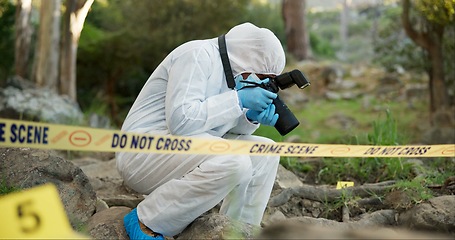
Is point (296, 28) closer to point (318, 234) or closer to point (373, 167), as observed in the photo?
point (373, 167)

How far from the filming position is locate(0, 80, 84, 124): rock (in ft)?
29.0

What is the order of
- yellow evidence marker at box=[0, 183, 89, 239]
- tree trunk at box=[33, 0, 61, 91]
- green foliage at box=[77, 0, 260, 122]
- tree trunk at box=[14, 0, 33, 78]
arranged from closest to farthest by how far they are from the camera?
1. yellow evidence marker at box=[0, 183, 89, 239]
2. tree trunk at box=[33, 0, 61, 91]
3. tree trunk at box=[14, 0, 33, 78]
4. green foliage at box=[77, 0, 260, 122]

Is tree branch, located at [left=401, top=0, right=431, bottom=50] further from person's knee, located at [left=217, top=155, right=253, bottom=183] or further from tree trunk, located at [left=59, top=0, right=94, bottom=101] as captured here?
person's knee, located at [left=217, top=155, right=253, bottom=183]

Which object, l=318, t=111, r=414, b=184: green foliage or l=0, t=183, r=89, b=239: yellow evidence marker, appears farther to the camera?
l=318, t=111, r=414, b=184: green foliage

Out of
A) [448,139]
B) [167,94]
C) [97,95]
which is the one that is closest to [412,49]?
[448,139]

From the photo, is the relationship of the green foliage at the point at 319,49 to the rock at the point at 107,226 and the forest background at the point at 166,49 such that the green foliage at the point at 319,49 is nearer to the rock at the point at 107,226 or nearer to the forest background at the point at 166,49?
the forest background at the point at 166,49

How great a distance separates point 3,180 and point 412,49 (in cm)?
887

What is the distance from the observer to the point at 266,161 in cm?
361

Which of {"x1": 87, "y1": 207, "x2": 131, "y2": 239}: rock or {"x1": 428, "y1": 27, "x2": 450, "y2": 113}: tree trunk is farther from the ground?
{"x1": 87, "y1": 207, "x2": 131, "y2": 239}: rock

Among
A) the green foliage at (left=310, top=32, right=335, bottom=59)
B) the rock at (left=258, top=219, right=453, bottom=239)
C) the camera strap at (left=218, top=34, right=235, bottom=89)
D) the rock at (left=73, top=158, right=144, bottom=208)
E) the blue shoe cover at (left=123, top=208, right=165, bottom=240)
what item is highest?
the camera strap at (left=218, top=34, right=235, bottom=89)

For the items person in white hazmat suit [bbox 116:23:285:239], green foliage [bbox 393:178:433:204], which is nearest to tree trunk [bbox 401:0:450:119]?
green foliage [bbox 393:178:433:204]

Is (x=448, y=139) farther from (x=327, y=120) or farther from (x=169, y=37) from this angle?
(x=169, y=37)

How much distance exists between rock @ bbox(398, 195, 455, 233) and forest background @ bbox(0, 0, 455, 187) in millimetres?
2273

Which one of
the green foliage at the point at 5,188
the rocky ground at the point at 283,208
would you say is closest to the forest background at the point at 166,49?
the rocky ground at the point at 283,208
